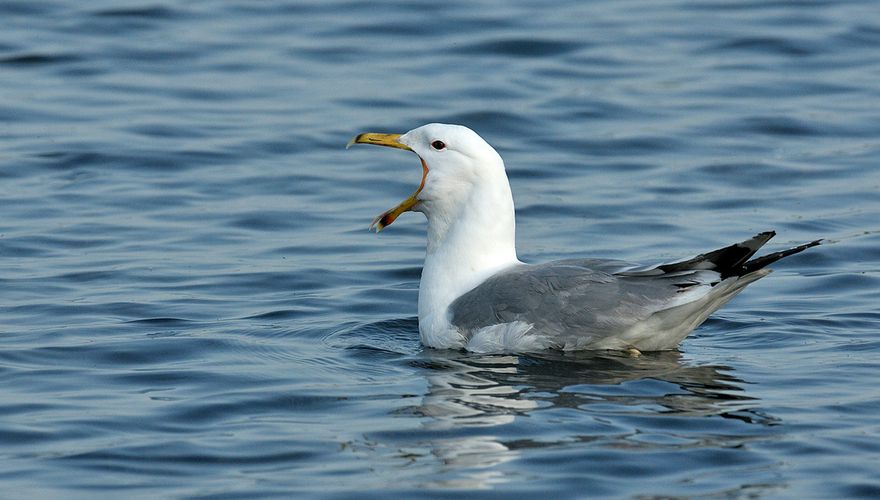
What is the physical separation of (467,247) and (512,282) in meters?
0.50

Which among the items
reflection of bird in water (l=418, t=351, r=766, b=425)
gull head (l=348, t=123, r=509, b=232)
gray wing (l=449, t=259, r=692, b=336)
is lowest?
reflection of bird in water (l=418, t=351, r=766, b=425)

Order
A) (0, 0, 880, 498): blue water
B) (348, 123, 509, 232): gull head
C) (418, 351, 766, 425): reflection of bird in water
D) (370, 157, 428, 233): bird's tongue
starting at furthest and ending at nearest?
(370, 157, 428, 233): bird's tongue
(348, 123, 509, 232): gull head
(418, 351, 766, 425): reflection of bird in water
(0, 0, 880, 498): blue water

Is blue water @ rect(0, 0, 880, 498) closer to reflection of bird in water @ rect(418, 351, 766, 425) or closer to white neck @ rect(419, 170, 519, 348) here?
reflection of bird in water @ rect(418, 351, 766, 425)

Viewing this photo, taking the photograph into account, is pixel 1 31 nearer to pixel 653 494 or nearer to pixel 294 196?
pixel 294 196

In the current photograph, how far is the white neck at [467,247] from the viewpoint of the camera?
8.66 meters

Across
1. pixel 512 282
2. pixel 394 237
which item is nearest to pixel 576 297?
pixel 512 282

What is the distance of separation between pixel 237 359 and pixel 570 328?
1.76 m

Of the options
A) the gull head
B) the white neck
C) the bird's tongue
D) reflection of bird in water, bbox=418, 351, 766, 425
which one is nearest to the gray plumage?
reflection of bird in water, bbox=418, 351, 766, 425

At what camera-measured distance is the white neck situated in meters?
8.66

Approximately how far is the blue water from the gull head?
2.82 ft

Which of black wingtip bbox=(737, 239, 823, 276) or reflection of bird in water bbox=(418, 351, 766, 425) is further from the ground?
black wingtip bbox=(737, 239, 823, 276)

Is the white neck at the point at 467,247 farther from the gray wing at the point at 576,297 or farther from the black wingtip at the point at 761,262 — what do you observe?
the black wingtip at the point at 761,262

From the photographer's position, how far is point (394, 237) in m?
11.8

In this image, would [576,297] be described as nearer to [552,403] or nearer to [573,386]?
[573,386]
